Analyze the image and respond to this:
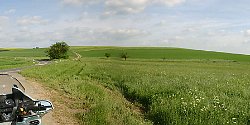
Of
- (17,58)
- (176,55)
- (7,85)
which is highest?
(7,85)

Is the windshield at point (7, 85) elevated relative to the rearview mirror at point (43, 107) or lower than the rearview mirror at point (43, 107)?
elevated

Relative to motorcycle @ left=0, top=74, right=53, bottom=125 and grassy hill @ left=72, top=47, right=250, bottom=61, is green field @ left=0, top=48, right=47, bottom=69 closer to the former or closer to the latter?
grassy hill @ left=72, top=47, right=250, bottom=61

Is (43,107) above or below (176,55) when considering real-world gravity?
above

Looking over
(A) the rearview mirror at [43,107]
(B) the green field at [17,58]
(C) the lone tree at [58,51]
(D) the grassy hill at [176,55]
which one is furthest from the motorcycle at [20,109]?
(D) the grassy hill at [176,55]

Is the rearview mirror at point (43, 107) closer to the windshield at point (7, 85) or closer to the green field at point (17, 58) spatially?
the windshield at point (7, 85)

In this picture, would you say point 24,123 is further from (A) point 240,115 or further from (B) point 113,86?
(B) point 113,86

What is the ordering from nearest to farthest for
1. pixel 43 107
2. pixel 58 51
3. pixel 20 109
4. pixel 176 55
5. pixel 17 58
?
pixel 20 109 < pixel 43 107 < pixel 17 58 < pixel 58 51 < pixel 176 55

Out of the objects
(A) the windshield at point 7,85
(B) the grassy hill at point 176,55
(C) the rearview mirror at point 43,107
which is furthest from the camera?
(B) the grassy hill at point 176,55

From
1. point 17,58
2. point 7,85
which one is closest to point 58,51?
point 17,58

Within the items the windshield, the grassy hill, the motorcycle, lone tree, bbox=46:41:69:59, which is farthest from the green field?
the motorcycle

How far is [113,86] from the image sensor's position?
28953 millimetres

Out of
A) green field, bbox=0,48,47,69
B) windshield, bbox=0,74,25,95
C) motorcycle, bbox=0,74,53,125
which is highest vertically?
windshield, bbox=0,74,25,95

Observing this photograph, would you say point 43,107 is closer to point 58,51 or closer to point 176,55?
point 58,51

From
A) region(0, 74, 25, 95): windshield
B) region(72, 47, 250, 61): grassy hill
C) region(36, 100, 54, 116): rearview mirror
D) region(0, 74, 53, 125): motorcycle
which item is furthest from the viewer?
region(72, 47, 250, 61): grassy hill
